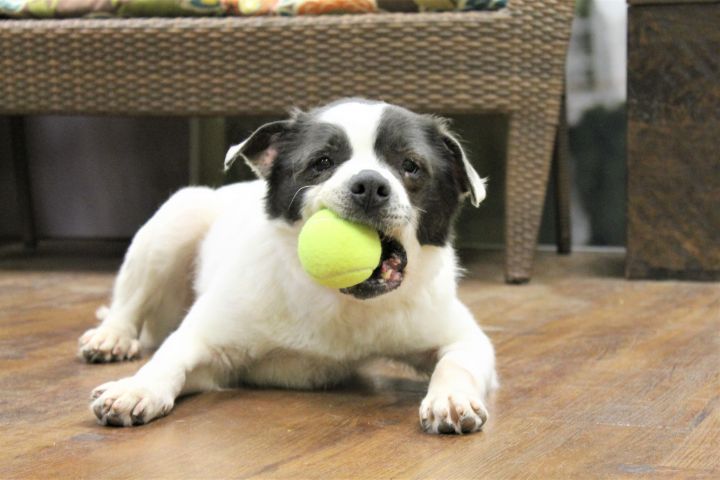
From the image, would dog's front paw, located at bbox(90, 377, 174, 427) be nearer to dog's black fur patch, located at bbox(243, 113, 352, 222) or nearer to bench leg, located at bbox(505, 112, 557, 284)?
dog's black fur patch, located at bbox(243, 113, 352, 222)

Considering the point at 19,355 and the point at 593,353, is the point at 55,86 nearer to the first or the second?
the point at 19,355

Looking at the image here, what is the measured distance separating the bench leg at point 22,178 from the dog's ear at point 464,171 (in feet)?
11.0

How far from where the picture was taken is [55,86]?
148 inches

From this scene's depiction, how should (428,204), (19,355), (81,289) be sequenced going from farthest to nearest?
(81,289), (19,355), (428,204)

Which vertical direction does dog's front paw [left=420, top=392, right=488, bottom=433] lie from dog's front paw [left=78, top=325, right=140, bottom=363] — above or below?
above

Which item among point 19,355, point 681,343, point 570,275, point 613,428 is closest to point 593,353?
point 681,343

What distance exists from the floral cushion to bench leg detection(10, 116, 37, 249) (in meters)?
1.19

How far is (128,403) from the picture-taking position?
1733 mm

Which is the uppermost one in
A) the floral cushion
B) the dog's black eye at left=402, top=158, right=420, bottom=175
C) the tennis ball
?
the floral cushion

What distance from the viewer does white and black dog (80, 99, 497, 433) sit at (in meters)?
1.78

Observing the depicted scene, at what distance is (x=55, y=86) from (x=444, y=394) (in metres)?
2.50

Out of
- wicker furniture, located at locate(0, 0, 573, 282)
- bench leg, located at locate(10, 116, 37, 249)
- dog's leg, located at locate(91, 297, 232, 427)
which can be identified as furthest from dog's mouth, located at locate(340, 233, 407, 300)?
bench leg, located at locate(10, 116, 37, 249)

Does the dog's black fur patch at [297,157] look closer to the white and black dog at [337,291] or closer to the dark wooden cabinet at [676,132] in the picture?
the white and black dog at [337,291]

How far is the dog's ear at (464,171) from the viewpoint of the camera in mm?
1998
